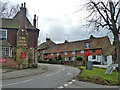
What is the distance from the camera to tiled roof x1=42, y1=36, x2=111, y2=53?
43.9m

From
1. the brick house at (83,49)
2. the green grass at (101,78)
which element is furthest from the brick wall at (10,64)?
the brick house at (83,49)

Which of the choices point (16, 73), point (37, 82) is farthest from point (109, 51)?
point (37, 82)

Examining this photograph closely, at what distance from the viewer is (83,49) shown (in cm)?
4716

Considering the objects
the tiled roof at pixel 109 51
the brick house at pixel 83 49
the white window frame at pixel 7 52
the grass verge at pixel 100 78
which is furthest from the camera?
the brick house at pixel 83 49

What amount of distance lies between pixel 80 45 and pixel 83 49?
10.5 ft

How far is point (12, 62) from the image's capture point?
21.0 metres

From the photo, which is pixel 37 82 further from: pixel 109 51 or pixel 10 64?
pixel 109 51

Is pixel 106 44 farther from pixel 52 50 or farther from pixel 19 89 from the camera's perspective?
pixel 19 89

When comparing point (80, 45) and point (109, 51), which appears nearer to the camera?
point (109, 51)

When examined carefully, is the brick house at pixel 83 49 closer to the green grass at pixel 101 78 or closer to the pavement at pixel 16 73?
the pavement at pixel 16 73

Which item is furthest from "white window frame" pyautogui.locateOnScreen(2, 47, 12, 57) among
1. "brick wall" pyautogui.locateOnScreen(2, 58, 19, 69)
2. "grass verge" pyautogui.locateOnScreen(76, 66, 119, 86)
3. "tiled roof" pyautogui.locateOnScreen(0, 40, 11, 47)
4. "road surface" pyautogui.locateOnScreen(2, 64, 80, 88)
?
"grass verge" pyautogui.locateOnScreen(76, 66, 119, 86)

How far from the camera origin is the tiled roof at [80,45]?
1727 inches

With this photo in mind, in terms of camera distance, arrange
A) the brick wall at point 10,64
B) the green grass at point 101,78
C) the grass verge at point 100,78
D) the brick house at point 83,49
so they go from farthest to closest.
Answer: the brick house at point 83,49, the brick wall at point 10,64, the green grass at point 101,78, the grass verge at point 100,78

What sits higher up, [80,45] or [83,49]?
[80,45]
